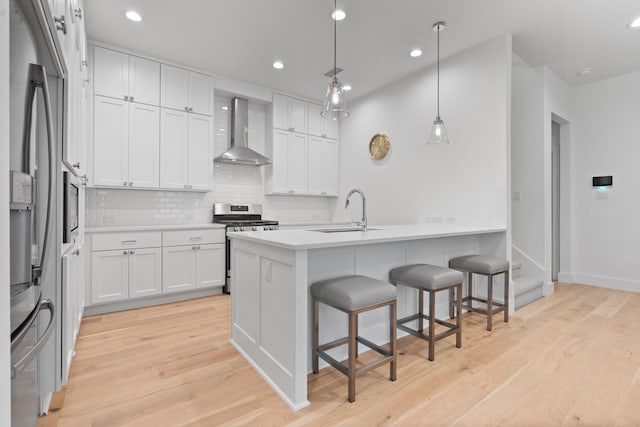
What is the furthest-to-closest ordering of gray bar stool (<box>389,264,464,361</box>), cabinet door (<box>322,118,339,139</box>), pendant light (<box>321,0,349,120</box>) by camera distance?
cabinet door (<box>322,118,339,139</box>) → pendant light (<box>321,0,349,120</box>) → gray bar stool (<box>389,264,464,361</box>)

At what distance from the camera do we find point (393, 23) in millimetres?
3021

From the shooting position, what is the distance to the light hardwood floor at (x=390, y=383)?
5.31ft

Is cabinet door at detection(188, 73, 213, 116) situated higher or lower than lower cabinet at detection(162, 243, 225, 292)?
higher

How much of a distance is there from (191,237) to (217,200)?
3.12 ft

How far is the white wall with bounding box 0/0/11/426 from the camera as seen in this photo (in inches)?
26.0

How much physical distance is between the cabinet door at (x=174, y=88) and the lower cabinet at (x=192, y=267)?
1.73m

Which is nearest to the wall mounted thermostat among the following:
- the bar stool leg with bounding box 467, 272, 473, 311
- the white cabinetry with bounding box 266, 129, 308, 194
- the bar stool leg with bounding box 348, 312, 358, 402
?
the bar stool leg with bounding box 467, 272, 473, 311

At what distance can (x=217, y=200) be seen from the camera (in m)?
4.52

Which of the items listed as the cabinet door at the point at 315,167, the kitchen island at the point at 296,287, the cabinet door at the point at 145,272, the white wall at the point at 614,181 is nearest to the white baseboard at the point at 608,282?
the white wall at the point at 614,181

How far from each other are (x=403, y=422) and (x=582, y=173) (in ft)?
15.4

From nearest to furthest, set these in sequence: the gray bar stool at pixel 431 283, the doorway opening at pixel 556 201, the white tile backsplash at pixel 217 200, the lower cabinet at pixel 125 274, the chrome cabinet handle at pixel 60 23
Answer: the chrome cabinet handle at pixel 60 23 → the gray bar stool at pixel 431 283 → the lower cabinet at pixel 125 274 → the white tile backsplash at pixel 217 200 → the doorway opening at pixel 556 201

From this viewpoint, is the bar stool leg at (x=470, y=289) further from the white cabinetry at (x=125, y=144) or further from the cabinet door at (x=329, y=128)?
the white cabinetry at (x=125, y=144)

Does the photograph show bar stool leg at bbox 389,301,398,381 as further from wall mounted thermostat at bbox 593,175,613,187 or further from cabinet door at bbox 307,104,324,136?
wall mounted thermostat at bbox 593,175,613,187

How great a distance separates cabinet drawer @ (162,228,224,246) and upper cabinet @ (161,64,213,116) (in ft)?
4.95
